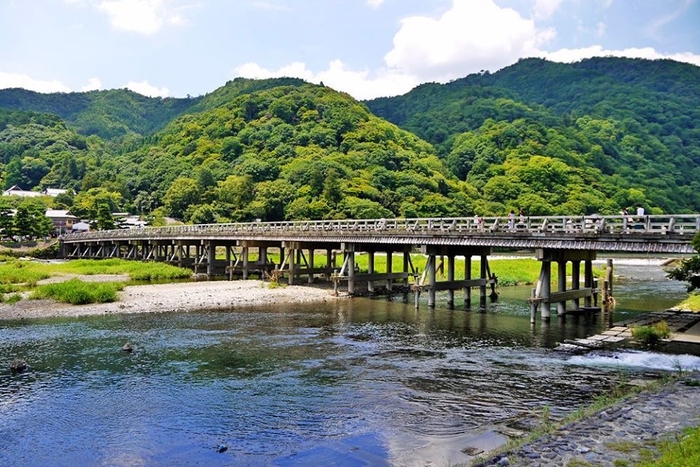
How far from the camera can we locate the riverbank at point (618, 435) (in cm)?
1049

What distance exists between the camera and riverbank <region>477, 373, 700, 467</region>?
34.4 ft

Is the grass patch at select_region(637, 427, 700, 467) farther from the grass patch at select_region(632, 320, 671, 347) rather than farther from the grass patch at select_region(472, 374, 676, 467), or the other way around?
the grass patch at select_region(632, 320, 671, 347)

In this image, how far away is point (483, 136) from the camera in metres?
138

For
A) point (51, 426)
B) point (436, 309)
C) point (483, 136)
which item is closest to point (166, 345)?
point (51, 426)

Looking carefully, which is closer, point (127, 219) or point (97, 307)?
point (97, 307)

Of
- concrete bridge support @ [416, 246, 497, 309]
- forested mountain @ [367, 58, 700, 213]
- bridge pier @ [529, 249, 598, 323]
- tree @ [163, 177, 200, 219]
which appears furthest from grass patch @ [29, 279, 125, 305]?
forested mountain @ [367, 58, 700, 213]

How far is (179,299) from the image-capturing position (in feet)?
123

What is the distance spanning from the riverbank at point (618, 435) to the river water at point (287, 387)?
175 centimetres

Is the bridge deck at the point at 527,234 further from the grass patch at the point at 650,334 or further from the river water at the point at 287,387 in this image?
the river water at the point at 287,387

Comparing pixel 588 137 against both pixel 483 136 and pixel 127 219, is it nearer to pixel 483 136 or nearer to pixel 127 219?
pixel 483 136

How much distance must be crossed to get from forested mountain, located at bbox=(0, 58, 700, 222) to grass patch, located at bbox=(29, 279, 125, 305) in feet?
187

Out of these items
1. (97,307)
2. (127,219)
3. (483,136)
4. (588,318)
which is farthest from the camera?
(483,136)

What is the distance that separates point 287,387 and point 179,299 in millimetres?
21572

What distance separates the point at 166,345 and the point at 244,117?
426 ft
